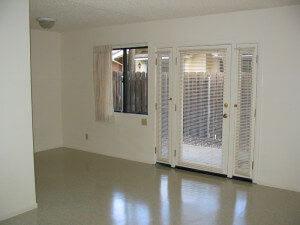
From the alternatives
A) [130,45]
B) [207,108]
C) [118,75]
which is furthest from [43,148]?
[207,108]

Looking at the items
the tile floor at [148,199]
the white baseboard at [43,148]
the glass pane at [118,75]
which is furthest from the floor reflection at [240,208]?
the white baseboard at [43,148]

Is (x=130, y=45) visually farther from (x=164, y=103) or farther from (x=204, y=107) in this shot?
(x=204, y=107)

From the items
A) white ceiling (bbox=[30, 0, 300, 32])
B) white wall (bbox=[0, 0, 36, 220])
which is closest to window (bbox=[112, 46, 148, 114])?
white ceiling (bbox=[30, 0, 300, 32])

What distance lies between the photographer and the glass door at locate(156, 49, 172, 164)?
16.7 feet

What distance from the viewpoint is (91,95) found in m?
6.14

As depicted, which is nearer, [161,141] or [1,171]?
[1,171]

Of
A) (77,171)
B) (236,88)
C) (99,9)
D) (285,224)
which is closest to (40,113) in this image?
(77,171)

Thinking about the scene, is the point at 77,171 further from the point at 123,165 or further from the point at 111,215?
the point at 111,215

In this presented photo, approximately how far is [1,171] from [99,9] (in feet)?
8.10

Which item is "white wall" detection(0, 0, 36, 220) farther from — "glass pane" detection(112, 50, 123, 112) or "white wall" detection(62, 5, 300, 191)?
"glass pane" detection(112, 50, 123, 112)

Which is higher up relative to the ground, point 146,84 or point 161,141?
point 146,84

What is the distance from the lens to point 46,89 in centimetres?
639

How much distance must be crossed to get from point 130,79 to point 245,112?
→ 7.29 ft

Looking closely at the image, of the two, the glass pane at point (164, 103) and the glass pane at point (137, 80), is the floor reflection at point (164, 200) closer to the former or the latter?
the glass pane at point (164, 103)
